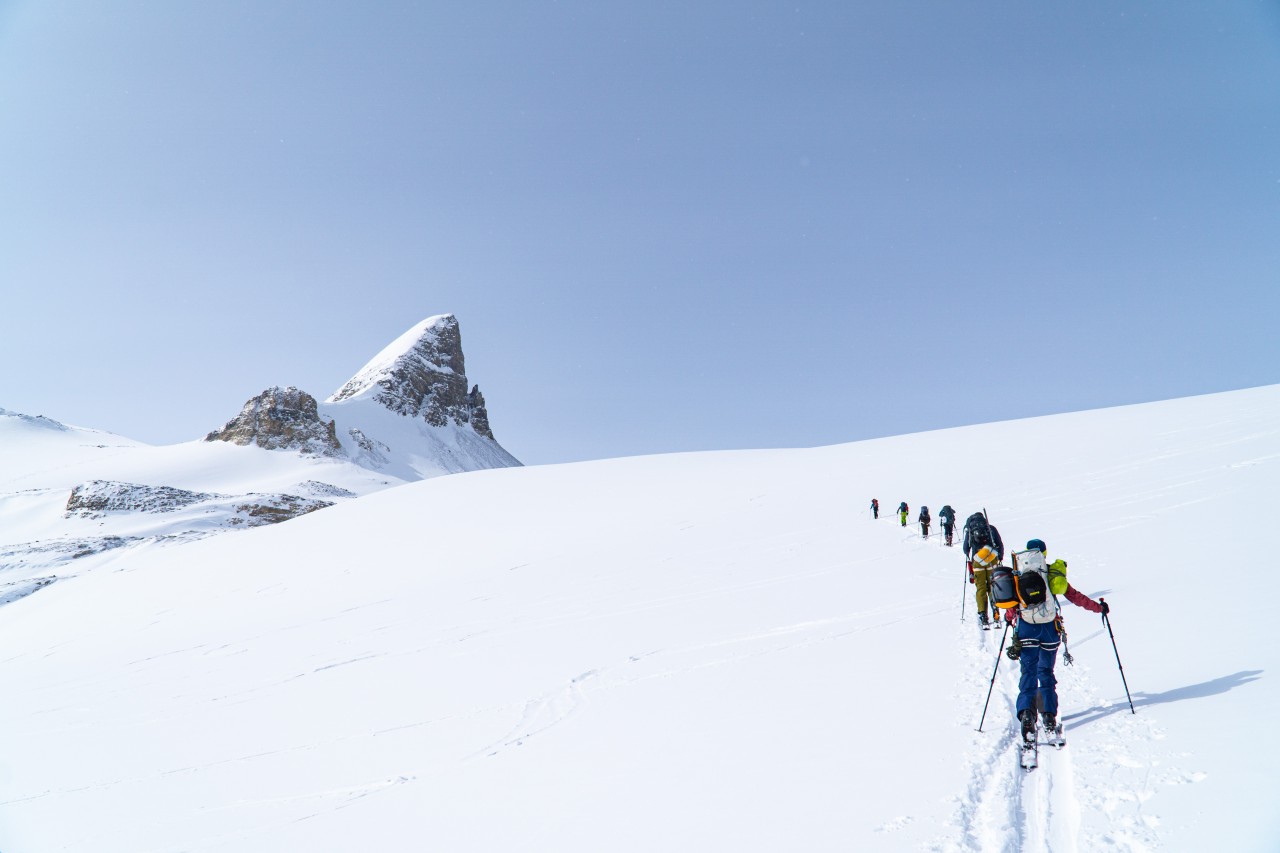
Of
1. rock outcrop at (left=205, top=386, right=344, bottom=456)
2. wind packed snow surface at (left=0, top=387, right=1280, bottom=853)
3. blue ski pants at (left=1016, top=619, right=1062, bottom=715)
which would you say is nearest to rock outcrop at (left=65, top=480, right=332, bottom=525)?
rock outcrop at (left=205, top=386, right=344, bottom=456)

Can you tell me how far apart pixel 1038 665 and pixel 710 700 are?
132 inches

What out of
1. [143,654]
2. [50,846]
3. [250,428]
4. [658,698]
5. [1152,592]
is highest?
[250,428]

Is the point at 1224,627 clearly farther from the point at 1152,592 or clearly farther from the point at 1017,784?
the point at 1017,784

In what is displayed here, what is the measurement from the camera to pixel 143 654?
17344 millimetres

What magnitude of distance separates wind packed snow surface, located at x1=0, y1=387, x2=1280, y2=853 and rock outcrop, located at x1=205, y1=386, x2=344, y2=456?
5151 inches

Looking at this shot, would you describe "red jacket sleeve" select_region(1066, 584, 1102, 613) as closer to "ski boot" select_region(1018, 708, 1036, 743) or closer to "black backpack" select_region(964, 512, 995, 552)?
"ski boot" select_region(1018, 708, 1036, 743)

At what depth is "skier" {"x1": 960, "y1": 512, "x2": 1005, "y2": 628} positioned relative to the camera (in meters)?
7.94

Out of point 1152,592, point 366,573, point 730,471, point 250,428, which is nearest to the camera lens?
point 1152,592

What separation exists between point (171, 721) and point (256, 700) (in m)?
1.30

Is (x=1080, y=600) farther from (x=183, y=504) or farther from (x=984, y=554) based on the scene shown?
(x=183, y=504)

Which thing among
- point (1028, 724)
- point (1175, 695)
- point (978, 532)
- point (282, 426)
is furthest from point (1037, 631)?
point (282, 426)

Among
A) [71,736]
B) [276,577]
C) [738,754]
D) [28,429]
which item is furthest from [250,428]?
[738,754]

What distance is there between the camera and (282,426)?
467 feet

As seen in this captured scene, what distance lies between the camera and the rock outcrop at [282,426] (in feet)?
458
